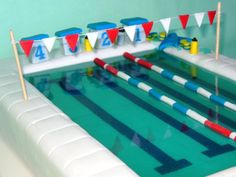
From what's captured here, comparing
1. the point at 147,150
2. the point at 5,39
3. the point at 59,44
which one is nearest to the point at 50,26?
the point at 59,44

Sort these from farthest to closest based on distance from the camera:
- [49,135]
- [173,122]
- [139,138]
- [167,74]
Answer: [167,74], [173,122], [139,138], [49,135]

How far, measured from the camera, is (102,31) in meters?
3.68

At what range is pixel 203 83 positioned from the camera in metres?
3.26

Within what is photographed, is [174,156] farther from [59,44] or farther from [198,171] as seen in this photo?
[59,44]

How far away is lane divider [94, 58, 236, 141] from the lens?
2.47 meters

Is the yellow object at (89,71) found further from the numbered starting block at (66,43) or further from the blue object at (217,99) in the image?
the blue object at (217,99)

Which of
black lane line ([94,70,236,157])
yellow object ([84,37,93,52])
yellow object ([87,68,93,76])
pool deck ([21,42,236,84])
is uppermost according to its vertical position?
yellow object ([84,37,93,52])

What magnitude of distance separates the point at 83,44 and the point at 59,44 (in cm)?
31

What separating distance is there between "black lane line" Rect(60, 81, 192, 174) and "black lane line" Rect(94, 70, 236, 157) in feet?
0.80

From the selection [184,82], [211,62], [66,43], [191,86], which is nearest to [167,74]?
[184,82]

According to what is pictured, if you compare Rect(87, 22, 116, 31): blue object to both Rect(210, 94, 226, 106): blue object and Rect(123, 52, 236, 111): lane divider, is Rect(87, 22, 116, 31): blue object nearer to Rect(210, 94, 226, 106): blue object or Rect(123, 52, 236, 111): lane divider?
Rect(123, 52, 236, 111): lane divider

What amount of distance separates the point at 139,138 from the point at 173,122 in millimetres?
344

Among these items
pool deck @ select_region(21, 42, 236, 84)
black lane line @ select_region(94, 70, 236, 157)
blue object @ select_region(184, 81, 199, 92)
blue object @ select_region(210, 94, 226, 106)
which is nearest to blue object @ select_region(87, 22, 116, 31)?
pool deck @ select_region(21, 42, 236, 84)

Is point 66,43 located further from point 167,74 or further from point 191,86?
point 191,86
